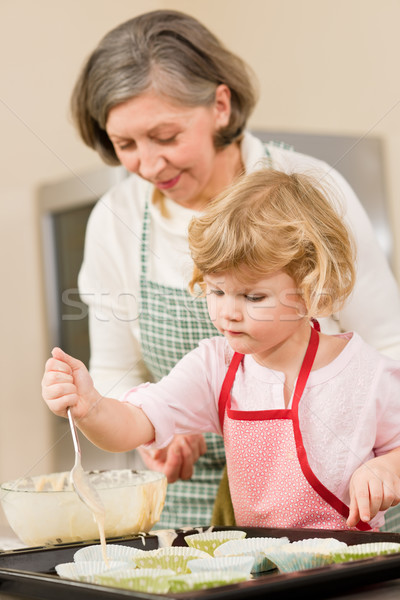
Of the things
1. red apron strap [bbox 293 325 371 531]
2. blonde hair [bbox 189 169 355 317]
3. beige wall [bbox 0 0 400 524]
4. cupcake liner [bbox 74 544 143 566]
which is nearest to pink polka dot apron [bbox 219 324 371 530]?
red apron strap [bbox 293 325 371 531]

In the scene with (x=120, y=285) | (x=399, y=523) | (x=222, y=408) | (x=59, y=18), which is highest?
(x=59, y=18)

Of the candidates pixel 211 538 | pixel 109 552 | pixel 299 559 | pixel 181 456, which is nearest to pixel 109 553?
pixel 109 552

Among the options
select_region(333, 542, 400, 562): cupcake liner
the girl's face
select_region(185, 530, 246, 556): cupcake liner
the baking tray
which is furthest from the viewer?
the girl's face

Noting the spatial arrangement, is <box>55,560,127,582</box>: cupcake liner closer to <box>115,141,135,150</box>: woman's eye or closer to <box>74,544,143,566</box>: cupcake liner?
<box>74,544,143,566</box>: cupcake liner

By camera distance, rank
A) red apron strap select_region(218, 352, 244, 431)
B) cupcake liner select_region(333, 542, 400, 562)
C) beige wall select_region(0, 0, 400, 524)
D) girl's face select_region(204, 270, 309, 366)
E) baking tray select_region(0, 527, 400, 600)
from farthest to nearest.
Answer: beige wall select_region(0, 0, 400, 524), red apron strap select_region(218, 352, 244, 431), girl's face select_region(204, 270, 309, 366), cupcake liner select_region(333, 542, 400, 562), baking tray select_region(0, 527, 400, 600)

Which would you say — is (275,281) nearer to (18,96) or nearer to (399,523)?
(399,523)

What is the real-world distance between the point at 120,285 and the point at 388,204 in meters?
1.13

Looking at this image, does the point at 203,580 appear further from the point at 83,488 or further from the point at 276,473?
the point at 276,473

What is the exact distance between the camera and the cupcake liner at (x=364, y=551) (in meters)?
0.70

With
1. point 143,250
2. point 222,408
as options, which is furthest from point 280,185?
point 143,250

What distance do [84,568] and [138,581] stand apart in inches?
4.2

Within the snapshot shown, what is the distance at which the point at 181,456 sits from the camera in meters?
1.22

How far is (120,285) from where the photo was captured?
4.70 ft

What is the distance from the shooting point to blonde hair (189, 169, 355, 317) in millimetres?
917
